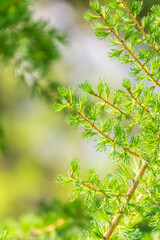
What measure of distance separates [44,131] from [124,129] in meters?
3.51

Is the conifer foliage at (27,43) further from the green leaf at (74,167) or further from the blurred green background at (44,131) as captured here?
the blurred green background at (44,131)

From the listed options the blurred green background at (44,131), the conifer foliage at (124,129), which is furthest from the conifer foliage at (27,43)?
the blurred green background at (44,131)

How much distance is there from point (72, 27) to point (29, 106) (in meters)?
0.95

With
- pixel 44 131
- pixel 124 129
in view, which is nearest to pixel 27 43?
pixel 124 129

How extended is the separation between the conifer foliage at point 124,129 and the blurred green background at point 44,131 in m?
2.82

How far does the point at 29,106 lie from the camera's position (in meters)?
3.71

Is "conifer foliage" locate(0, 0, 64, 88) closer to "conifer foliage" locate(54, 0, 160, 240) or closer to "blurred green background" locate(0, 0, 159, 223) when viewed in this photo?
"conifer foliage" locate(54, 0, 160, 240)

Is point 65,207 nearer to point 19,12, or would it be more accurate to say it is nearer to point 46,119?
point 19,12

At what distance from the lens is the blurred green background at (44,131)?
3316mm

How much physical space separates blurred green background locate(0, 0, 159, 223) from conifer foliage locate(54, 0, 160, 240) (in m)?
2.82

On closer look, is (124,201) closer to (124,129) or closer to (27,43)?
(124,129)

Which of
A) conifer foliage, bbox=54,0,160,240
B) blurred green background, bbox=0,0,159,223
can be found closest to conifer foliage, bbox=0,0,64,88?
conifer foliage, bbox=54,0,160,240

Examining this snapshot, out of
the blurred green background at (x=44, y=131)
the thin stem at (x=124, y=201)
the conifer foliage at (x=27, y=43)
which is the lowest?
the thin stem at (x=124, y=201)

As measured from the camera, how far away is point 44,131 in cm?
383
